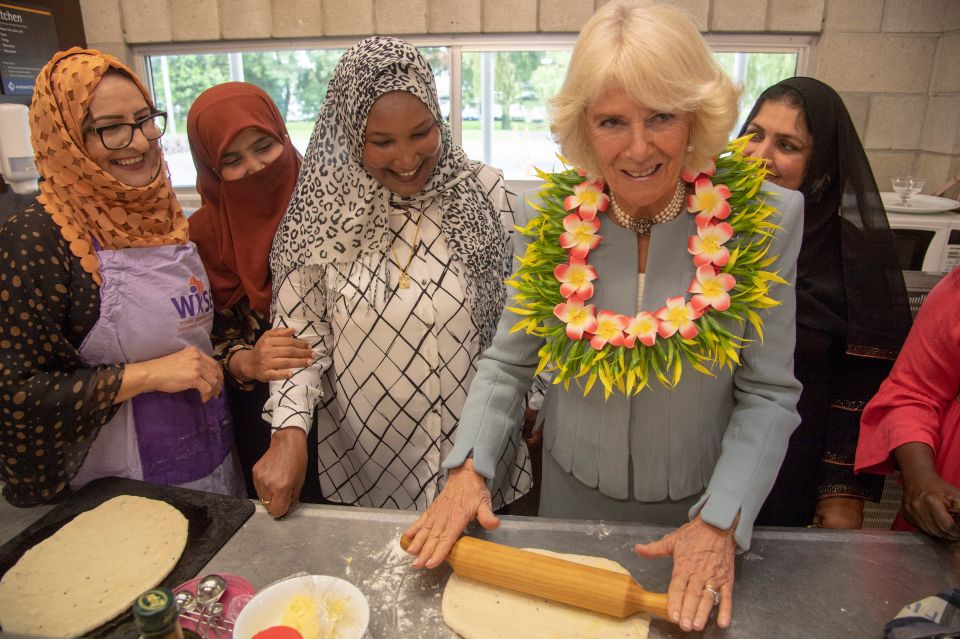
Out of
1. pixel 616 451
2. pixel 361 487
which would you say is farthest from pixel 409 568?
pixel 361 487

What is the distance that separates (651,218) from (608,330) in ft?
0.84

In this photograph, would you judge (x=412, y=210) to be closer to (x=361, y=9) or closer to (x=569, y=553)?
(x=569, y=553)

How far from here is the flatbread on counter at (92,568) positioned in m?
1.15

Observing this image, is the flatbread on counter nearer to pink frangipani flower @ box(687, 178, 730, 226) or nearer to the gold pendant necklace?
the gold pendant necklace

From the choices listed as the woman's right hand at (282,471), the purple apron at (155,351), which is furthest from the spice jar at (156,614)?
the purple apron at (155,351)

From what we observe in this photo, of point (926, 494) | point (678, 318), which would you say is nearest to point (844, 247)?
point (926, 494)

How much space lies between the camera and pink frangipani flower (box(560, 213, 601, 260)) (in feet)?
4.42

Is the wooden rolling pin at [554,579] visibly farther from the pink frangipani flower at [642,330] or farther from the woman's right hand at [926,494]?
the woman's right hand at [926,494]

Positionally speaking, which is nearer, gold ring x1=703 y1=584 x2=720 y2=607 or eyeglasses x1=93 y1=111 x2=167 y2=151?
gold ring x1=703 y1=584 x2=720 y2=607

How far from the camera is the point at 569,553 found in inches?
50.1

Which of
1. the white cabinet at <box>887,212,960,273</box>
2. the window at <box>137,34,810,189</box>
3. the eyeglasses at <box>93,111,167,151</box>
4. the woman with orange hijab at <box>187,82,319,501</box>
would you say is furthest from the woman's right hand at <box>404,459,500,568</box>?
the window at <box>137,34,810,189</box>

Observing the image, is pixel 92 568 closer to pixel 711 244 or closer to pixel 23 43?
pixel 711 244

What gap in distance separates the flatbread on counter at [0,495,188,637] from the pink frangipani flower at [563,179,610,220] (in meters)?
1.08

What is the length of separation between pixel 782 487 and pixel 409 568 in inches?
46.4
